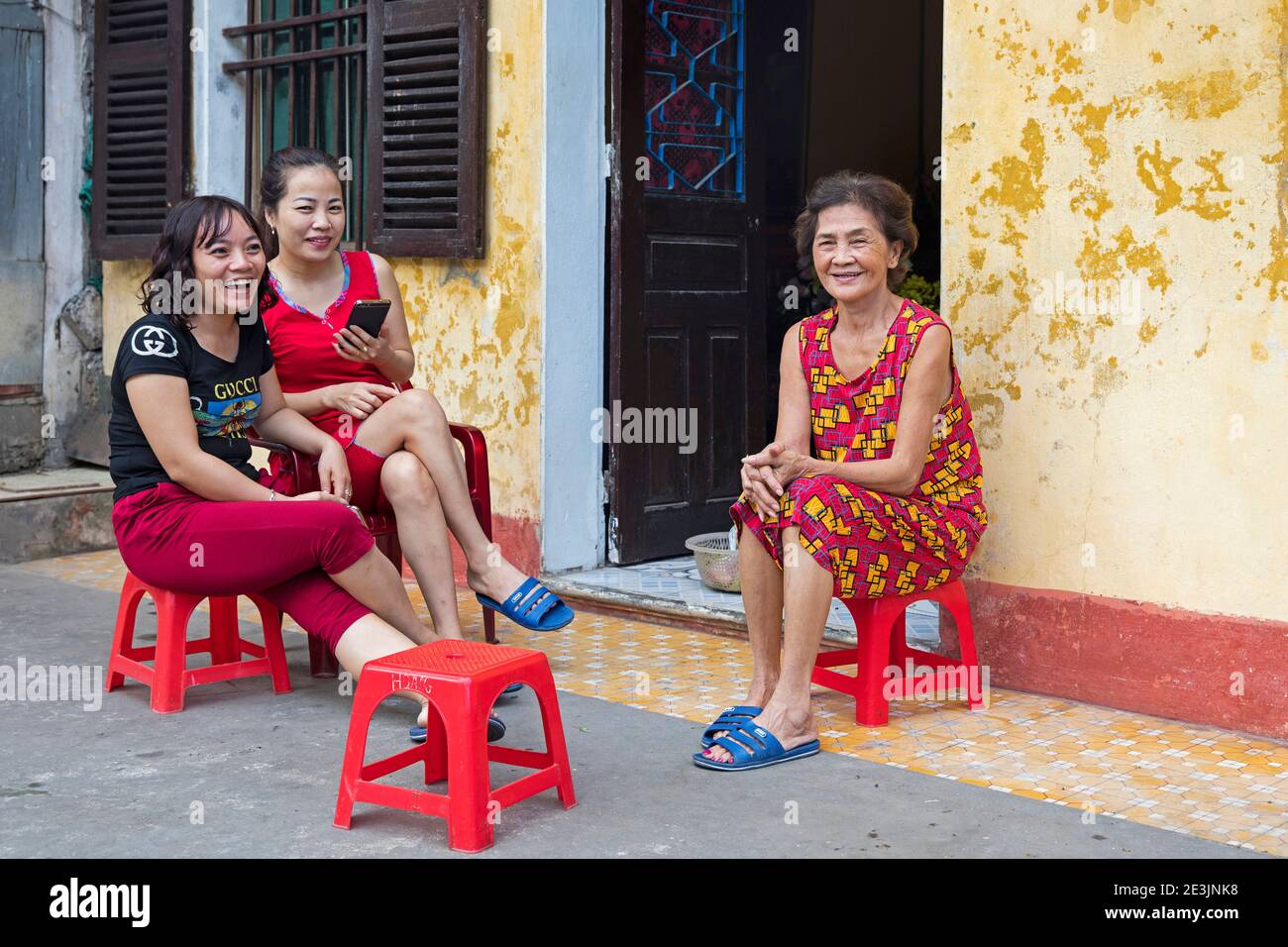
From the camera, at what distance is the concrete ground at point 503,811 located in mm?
3154

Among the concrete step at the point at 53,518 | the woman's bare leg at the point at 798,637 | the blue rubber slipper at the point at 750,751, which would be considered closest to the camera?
the blue rubber slipper at the point at 750,751

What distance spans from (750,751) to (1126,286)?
1696 mm

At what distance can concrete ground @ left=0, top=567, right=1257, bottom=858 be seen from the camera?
3154 millimetres

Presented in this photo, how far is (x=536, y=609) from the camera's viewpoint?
4.41m

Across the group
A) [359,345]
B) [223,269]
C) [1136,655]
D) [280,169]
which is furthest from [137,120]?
[1136,655]

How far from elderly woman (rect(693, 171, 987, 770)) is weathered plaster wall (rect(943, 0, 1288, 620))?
0.98 feet

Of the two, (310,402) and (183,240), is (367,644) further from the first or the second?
(183,240)

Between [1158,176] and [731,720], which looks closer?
[731,720]

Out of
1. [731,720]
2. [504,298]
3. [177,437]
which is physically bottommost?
[731,720]

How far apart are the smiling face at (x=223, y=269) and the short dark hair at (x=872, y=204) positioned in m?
1.59

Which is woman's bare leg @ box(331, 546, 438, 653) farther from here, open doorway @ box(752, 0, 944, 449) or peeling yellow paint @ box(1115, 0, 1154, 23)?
open doorway @ box(752, 0, 944, 449)

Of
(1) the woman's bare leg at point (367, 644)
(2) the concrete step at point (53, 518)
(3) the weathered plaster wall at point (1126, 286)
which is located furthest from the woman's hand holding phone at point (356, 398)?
(2) the concrete step at point (53, 518)

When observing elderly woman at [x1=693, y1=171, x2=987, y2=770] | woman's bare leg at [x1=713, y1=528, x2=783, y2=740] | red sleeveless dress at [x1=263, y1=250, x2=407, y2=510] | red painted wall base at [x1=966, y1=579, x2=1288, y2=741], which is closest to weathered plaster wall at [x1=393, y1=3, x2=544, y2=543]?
red sleeveless dress at [x1=263, y1=250, x2=407, y2=510]

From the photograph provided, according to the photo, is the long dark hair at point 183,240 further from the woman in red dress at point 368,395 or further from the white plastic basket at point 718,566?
the white plastic basket at point 718,566
